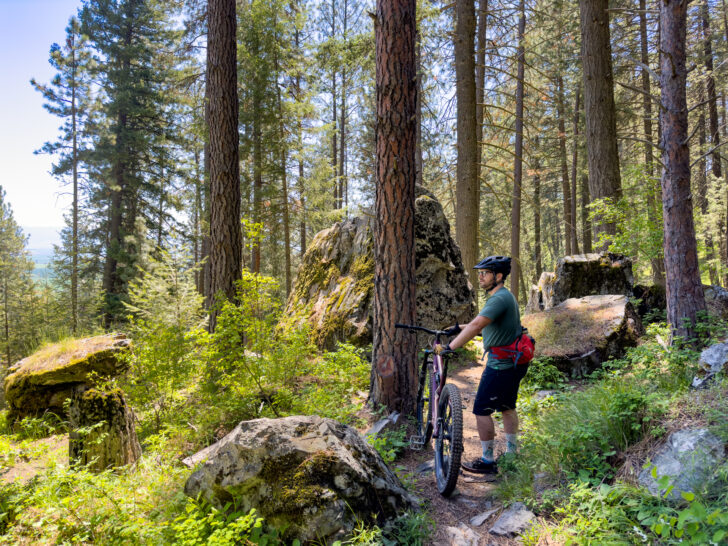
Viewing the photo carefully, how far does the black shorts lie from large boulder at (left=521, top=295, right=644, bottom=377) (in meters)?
2.93

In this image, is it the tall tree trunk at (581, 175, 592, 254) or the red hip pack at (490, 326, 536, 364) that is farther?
the tall tree trunk at (581, 175, 592, 254)

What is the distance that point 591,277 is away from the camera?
840 cm

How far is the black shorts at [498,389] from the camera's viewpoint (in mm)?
3656

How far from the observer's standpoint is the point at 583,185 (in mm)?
20016

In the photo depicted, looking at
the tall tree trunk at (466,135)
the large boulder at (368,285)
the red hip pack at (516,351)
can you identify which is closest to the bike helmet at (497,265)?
the red hip pack at (516,351)

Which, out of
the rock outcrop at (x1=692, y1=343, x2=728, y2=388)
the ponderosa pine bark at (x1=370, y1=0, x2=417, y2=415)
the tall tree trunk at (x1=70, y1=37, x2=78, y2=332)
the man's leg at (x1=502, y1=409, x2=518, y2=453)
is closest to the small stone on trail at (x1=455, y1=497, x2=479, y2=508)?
the man's leg at (x1=502, y1=409, x2=518, y2=453)

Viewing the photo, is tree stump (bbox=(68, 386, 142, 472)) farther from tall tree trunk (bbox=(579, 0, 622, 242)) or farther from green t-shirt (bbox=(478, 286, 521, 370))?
tall tree trunk (bbox=(579, 0, 622, 242))

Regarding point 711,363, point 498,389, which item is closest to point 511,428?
point 498,389

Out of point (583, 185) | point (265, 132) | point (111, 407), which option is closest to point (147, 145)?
point (265, 132)

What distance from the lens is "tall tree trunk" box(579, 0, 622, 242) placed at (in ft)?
28.6

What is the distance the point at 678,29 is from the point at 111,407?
8.36 metres

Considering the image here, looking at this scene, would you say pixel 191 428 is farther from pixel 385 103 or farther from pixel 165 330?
pixel 385 103

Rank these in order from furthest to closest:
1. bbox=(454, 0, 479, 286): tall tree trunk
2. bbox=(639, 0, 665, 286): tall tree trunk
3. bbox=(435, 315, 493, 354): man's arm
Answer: bbox=(454, 0, 479, 286): tall tree trunk → bbox=(639, 0, 665, 286): tall tree trunk → bbox=(435, 315, 493, 354): man's arm

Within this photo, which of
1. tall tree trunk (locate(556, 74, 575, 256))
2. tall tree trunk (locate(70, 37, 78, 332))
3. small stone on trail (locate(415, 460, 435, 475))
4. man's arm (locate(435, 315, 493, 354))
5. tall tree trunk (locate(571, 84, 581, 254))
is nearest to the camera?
man's arm (locate(435, 315, 493, 354))
